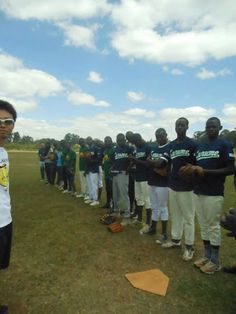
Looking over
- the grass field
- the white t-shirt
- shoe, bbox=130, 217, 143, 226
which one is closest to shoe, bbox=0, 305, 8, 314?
the grass field

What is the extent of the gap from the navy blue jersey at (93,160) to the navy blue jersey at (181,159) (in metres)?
5.01

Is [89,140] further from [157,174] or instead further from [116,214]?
[157,174]

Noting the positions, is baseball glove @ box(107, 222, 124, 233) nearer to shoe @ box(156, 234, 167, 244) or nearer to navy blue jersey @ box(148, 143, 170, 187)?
shoe @ box(156, 234, 167, 244)

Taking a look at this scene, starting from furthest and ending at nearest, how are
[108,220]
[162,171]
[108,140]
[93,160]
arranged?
[93,160], [108,140], [108,220], [162,171]

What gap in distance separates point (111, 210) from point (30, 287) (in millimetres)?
5140

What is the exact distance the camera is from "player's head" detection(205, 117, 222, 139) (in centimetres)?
535

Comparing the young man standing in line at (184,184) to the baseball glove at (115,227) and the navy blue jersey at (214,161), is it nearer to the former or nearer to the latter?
the navy blue jersey at (214,161)

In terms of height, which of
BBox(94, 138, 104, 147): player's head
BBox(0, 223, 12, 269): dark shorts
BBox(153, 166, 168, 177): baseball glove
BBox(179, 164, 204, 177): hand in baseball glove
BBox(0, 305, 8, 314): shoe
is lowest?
BBox(0, 305, 8, 314): shoe

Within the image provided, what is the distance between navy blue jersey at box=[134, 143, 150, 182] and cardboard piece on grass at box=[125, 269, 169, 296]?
112 inches

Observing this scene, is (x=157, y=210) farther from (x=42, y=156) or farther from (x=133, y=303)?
(x=42, y=156)

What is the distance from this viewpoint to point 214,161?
17.4 feet

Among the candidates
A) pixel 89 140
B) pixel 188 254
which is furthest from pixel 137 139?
pixel 89 140

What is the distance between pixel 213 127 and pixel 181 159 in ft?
3.30

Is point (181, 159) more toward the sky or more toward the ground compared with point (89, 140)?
more toward the ground
